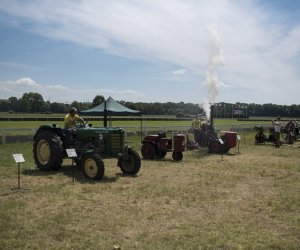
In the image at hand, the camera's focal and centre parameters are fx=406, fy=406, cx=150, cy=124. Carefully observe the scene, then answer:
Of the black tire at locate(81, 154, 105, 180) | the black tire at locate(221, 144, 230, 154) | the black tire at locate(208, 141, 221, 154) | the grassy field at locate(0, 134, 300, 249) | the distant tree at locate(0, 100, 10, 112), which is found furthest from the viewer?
the distant tree at locate(0, 100, 10, 112)

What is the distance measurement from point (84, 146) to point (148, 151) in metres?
4.40

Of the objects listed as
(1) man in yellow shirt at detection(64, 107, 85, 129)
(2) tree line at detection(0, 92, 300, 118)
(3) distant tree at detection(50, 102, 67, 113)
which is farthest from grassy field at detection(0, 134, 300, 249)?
(3) distant tree at detection(50, 102, 67, 113)

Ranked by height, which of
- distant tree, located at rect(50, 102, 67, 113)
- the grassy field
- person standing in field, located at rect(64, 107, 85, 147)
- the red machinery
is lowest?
the grassy field

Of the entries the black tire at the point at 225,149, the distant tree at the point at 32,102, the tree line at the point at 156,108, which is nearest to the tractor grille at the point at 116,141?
the black tire at the point at 225,149

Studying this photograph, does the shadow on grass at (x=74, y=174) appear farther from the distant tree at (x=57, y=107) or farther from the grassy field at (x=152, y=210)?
the distant tree at (x=57, y=107)

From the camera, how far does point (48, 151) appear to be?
1177 cm

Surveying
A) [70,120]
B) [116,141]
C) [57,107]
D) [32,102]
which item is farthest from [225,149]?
[32,102]

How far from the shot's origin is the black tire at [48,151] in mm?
11398

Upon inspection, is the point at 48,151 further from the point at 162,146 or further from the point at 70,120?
the point at 162,146

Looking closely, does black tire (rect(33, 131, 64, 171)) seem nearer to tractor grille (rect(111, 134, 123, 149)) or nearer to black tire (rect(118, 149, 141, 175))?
tractor grille (rect(111, 134, 123, 149))

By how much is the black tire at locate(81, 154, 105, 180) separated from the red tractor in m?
5.25

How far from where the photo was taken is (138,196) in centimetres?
850

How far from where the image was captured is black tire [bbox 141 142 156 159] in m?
15.6

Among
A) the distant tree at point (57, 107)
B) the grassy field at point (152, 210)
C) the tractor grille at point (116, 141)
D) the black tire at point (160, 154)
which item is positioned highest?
the distant tree at point (57, 107)
